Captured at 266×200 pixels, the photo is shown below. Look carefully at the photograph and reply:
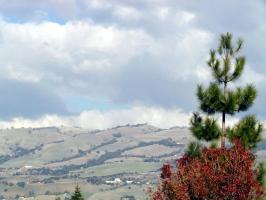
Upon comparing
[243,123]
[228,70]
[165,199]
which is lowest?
[165,199]

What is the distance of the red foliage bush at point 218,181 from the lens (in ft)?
117

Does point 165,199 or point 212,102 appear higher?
point 212,102

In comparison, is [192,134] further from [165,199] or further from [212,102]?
[165,199]

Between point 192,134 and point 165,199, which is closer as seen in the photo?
point 165,199

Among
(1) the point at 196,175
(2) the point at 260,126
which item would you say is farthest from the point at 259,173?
(1) the point at 196,175

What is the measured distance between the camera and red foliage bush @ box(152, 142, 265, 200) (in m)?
35.6

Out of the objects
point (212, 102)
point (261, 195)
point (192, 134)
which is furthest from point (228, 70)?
point (261, 195)

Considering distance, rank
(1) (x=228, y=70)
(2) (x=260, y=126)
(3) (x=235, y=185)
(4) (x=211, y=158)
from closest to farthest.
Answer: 1. (3) (x=235, y=185)
2. (4) (x=211, y=158)
3. (2) (x=260, y=126)
4. (1) (x=228, y=70)

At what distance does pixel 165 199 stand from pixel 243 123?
9.65 m

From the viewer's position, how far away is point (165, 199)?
3728 centimetres

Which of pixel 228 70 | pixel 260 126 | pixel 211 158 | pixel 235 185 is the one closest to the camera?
pixel 235 185

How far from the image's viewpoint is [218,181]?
35.9 m

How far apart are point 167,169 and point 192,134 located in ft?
20.7

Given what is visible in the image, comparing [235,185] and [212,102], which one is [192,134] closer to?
[212,102]
